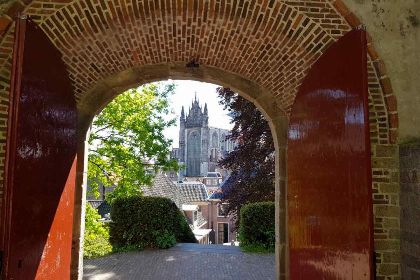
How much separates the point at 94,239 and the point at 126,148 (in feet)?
10.7

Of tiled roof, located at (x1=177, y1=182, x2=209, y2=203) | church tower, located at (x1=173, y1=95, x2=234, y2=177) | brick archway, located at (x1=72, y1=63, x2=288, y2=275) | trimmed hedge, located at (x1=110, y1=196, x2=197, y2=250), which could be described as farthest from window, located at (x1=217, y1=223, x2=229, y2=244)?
brick archway, located at (x1=72, y1=63, x2=288, y2=275)

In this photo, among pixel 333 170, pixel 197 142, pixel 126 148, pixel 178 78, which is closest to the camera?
pixel 333 170

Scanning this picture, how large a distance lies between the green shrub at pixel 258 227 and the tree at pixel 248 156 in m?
1.87

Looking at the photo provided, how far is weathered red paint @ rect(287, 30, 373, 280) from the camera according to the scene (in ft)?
9.45

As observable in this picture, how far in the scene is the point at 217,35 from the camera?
492 centimetres

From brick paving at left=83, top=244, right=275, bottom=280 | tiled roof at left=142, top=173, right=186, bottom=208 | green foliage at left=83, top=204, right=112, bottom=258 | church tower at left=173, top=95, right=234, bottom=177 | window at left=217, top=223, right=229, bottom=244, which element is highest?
church tower at left=173, top=95, right=234, bottom=177

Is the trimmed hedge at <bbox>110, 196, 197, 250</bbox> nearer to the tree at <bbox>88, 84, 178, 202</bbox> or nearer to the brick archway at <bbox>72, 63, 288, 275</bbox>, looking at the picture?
the tree at <bbox>88, 84, 178, 202</bbox>

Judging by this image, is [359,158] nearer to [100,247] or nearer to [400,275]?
[400,275]

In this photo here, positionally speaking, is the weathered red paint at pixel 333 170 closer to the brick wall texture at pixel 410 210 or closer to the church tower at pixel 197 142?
the brick wall texture at pixel 410 210

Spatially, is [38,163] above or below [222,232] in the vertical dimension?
above

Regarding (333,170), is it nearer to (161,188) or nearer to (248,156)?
(248,156)

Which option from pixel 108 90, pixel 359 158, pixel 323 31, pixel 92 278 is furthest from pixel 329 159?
pixel 92 278

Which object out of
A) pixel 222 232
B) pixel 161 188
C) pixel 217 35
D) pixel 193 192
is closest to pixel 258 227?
pixel 217 35

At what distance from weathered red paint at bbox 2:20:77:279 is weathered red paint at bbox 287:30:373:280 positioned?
96.5 inches
